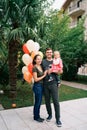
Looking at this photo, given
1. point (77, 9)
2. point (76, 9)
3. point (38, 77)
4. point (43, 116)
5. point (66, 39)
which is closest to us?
point (38, 77)

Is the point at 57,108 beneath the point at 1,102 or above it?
above

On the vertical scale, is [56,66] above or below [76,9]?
below

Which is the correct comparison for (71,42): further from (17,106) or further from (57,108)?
(57,108)

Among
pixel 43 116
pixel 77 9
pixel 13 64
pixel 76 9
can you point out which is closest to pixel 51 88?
pixel 43 116

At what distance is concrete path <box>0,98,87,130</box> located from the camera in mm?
5448

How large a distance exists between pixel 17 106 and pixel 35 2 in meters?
3.71

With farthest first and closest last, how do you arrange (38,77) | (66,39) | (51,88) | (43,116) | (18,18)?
(66,39), (18,18), (43,116), (38,77), (51,88)

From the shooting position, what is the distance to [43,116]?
635 cm

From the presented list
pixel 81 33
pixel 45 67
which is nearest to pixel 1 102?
pixel 45 67

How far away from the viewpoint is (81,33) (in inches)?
600

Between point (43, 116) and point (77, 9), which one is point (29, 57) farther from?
point (77, 9)

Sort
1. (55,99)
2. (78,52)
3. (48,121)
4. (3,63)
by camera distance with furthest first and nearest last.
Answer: (78,52), (3,63), (48,121), (55,99)

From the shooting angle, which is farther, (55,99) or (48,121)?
(48,121)

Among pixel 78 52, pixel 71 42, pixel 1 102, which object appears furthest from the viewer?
pixel 78 52
